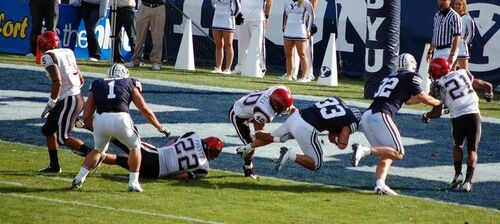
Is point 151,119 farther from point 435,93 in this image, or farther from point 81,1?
point 81,1

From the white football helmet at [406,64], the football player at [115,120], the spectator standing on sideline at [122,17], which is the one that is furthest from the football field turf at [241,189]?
the spectator standing on sideline at [122,17]

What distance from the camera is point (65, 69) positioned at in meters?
12.5

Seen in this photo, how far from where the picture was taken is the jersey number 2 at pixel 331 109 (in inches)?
479

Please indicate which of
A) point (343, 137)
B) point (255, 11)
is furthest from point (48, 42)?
point (255, 11)

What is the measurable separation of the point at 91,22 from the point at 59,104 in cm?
1032

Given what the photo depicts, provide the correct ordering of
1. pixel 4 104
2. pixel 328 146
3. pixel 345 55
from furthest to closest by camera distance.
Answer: pixel 345 55 < pixel 4 104 < pixel 328 146

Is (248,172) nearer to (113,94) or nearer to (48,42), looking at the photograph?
(113,94)

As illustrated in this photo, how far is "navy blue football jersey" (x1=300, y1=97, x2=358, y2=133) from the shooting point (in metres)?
12.2

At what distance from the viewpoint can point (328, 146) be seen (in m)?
15.0

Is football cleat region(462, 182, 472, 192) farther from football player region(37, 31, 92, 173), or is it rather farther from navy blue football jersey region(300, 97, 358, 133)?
football player region(37, 31, 92, 173)

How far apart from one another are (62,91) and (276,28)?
36.6 ft

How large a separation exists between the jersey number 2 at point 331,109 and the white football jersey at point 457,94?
3.40ft

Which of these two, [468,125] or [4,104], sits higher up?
[468,125]

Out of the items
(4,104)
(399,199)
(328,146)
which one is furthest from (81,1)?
(399,199)
